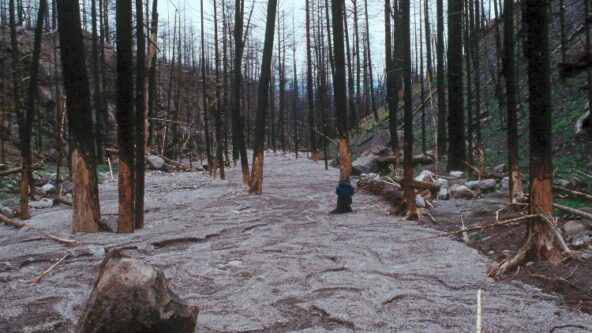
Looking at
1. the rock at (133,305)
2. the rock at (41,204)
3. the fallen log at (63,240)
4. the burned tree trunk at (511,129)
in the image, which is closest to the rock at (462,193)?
the burned tree trunk at (511,129)

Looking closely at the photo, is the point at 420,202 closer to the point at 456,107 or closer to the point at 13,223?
the point at 456,107

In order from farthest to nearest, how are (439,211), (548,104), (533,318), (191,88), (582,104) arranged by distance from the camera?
(191,88), (582,104), (439,211), (548,104), (533,318)

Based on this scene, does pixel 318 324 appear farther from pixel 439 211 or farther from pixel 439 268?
pixel 439 211

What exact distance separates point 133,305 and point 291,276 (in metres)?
2.13

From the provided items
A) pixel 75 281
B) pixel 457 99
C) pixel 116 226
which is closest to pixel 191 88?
pixel 457 99

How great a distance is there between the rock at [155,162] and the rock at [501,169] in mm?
16315

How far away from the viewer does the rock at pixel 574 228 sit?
554 centimetres

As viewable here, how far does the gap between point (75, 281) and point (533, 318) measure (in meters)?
4.42

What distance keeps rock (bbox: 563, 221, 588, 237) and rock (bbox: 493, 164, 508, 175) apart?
6.04 metres

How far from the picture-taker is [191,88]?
44312mm

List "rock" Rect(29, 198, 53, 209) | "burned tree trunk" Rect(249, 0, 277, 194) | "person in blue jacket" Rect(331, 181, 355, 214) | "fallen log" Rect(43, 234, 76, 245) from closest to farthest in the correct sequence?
"fallen log" Rect(43, 234, 76, 245) < "person in blue jacket" Rect(331, 181, 355, 214) < "rock" Rect(29, 198, 53, 209) < "burned tree trunk" Rect(249, 0, 277, 194)

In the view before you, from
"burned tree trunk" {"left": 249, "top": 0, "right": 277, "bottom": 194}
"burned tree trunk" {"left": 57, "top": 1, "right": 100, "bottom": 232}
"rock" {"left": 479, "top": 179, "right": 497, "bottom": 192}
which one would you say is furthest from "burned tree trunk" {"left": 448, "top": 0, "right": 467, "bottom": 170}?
"burned tree trunk" {"left": 57, "top": 1, "right": 100, "bottom": 232}

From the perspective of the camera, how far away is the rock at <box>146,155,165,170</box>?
76.8 feet

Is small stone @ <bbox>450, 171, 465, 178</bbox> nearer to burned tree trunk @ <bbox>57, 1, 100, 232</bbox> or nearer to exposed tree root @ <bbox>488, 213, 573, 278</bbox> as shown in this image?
exposed tree root @ <bbox>488, 213, 573, 278</bbox>
